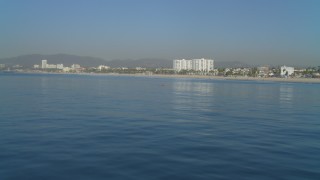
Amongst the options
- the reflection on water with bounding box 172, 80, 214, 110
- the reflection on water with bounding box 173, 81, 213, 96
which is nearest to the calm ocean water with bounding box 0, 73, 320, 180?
the reflection on water with bounding box 172, 80, 214, 110

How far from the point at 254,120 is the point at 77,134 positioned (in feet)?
35.6

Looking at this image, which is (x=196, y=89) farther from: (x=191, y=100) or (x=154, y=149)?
(x=154, y=149)

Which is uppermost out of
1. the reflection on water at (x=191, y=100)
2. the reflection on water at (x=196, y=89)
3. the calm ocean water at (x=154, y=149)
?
the calm ocean water at (x=154, y=149)

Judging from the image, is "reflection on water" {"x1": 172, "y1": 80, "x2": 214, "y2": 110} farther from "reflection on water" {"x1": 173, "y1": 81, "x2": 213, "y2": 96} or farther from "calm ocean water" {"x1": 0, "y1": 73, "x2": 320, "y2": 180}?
"calm ocean water" {"x1": 0, "y1": 73, "x2": 320, "y2": 180}

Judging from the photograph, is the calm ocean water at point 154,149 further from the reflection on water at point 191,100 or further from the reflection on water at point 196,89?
the reflection on water at point 196,89

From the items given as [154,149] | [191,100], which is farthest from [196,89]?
[154,149]

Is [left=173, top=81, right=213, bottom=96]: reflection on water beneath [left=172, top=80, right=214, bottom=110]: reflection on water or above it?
beneath

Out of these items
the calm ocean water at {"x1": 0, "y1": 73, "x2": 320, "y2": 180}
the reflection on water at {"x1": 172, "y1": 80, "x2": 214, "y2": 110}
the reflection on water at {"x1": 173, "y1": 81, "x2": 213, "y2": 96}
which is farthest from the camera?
the reflection on water at {"x1": 173, "y1": 81, "x2": 213, "y2": 96}

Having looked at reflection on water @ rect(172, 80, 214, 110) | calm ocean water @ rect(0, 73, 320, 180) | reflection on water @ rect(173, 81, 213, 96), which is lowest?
reflection on water @ rect(173, 81, 213, 96)

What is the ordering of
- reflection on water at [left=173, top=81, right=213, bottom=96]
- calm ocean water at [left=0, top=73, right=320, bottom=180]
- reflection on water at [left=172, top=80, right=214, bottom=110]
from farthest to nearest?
reflection on water at [left=173, top=81, right=213, bottom=96] → reflection on water at [left=172, top=80, right=214, bottom=110] → calm ocean water at [left=0, top=73, right=320, bottom=180]

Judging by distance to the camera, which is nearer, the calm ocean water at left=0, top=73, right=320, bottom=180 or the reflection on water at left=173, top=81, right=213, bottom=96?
the calm ocean water at left=0, top=73, right=320, bottom=180

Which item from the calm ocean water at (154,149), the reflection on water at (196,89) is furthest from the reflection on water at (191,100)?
the calm ocean water at (154,149)

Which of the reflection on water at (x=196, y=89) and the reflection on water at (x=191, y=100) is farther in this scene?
the reflection on water at (x=196, y=89)

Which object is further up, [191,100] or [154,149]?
[154,149]
